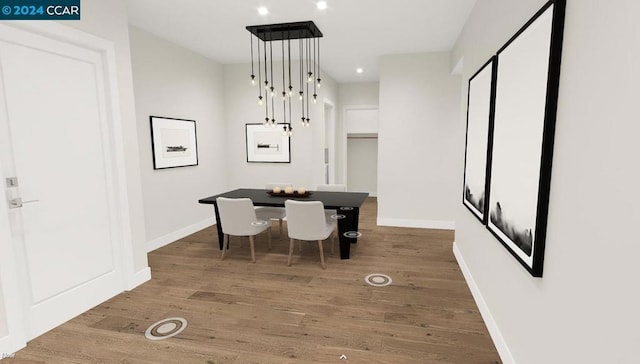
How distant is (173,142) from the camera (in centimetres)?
455

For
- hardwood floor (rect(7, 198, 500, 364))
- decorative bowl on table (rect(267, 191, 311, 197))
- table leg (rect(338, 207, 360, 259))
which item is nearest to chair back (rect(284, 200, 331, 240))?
table leg (rect(338, 207, 360, 259))

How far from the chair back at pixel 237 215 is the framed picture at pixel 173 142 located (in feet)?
4.35

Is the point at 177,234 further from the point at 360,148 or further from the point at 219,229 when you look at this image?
the point at 360,148

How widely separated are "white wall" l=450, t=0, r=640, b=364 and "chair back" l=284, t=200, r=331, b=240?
199cm

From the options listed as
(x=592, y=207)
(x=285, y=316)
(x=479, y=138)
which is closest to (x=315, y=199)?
(x=285, y=316)

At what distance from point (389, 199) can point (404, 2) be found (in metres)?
3.02

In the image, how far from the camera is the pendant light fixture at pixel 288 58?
150 inches

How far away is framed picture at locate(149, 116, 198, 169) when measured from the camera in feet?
13.9

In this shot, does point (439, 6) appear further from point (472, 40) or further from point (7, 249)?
point (7, 249)

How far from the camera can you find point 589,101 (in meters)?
1.19

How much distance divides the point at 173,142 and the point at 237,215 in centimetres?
172

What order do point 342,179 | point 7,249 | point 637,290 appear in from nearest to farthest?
point 637,290
point 7,249
point 342,179

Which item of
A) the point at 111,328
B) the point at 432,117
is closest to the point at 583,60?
the point at 111,328

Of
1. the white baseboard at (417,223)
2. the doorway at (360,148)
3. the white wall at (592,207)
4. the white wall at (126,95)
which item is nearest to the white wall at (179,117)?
the white wall at (126,95)
